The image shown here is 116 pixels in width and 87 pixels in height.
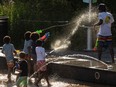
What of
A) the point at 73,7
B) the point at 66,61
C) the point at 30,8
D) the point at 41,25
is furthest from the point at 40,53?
the point at 73,7

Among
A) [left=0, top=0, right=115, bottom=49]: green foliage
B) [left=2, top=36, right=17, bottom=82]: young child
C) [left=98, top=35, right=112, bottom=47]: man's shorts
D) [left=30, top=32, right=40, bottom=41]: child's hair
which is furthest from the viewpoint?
[left=0, top=0, right=115, bottom=49]: green foliage

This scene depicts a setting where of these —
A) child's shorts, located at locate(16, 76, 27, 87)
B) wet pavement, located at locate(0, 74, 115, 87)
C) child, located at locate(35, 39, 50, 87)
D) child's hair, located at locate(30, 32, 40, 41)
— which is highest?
child's hair, located at locate(30, 32, 40, 41)

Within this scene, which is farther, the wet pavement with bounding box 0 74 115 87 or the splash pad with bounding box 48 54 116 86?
the wet pavement with bounding box 0 74 115 87

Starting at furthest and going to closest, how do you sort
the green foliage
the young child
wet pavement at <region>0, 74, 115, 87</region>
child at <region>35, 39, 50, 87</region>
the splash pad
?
the green foliage → the young child → wet pavement at <region>0, 74, 115, 87</region> → the splash pad → child at <region>35, 39, 50, 87</region>

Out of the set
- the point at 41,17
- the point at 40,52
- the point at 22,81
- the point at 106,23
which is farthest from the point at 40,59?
Answer: the point at 41,17

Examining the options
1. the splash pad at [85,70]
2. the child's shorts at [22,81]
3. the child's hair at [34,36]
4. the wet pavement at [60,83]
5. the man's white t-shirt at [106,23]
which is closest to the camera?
the child's shorts at [22,81]

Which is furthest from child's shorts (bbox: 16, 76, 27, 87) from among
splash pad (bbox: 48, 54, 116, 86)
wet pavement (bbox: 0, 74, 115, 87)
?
splash pad (bbox: 48, 54, 116, 86)

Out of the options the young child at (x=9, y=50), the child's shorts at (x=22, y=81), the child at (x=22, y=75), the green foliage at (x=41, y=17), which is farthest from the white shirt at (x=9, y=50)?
the green foliage at (x=41, y=17)

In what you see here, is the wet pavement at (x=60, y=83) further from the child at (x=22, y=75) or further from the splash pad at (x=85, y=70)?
the child at (x=22, y=75)

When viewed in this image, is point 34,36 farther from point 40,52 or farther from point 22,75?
point 22,75

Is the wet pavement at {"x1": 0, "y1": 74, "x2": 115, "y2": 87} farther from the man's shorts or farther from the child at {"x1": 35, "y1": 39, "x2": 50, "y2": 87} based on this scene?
the man's shorts

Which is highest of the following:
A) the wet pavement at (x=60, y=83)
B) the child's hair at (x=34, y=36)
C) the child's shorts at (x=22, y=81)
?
the child's hair at (x=34, y=36)

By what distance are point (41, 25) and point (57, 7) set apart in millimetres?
1247

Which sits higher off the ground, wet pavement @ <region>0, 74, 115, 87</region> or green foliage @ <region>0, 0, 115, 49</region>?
green foliage @ <region>0, 0, 115, 49</region>
